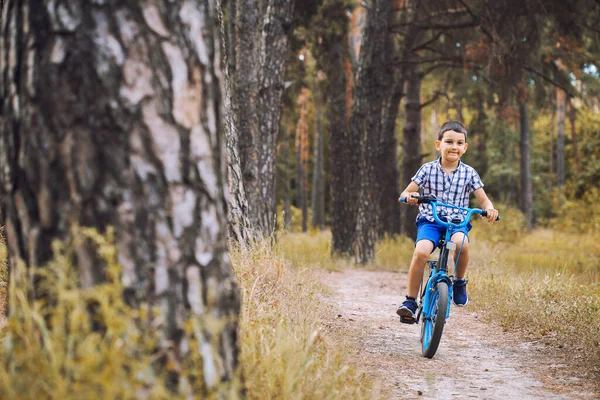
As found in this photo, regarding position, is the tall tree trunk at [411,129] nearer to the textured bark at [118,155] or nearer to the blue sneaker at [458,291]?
the blue sneaker at [458,291]

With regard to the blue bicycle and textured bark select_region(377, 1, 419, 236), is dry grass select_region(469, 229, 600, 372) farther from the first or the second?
textured bark select_region(377, 1, 419, 236)

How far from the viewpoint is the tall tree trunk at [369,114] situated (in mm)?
11555

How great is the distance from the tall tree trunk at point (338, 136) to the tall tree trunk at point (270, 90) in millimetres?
3210

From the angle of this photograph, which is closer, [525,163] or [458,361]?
[458,361]

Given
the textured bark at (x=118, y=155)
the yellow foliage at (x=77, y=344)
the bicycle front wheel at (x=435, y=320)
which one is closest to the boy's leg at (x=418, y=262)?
the bicycle front wheel at (x=435, y=320)

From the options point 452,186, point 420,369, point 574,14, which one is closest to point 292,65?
point 574,14

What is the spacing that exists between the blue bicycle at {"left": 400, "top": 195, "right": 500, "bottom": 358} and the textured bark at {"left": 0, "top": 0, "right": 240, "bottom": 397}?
2738 mm

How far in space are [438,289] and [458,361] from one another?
0.59 metres

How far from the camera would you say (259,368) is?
2.99m

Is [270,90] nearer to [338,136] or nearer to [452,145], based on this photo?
[338,136]

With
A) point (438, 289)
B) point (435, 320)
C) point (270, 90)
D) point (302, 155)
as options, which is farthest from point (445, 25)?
point (302, 155)

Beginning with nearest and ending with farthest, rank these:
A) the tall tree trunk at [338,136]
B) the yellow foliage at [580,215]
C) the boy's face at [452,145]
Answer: the boy's face at [452,145] → the tall tree trunk at [338,136] → the yellow foliage at [580,215]

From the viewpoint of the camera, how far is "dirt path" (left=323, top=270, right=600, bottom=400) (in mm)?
4020

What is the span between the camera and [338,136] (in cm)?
1314
